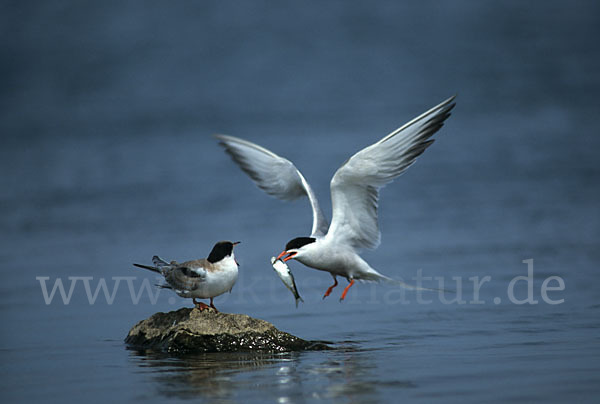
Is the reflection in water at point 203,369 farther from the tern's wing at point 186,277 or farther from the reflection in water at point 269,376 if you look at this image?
the tern's wing at point 186,277

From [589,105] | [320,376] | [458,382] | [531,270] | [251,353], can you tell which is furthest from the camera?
[589,105]

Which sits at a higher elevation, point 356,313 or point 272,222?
point 272,222

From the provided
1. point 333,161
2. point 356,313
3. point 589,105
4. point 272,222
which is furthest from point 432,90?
point 356,313

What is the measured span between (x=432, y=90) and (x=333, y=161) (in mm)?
9365

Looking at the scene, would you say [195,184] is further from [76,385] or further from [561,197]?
[76,385]

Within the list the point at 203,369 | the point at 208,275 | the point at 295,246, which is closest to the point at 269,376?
the point at 203,369

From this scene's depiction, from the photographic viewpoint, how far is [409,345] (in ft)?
20.2

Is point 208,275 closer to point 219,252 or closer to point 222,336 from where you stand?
point 219,252

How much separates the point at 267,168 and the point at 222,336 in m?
2.45

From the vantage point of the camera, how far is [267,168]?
821 cm

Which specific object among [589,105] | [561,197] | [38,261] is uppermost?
[589,105]

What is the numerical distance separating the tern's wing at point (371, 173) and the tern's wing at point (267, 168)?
0.72m

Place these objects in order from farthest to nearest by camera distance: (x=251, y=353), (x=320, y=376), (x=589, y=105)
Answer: (x=589, y=105) < (x=251, y=353) < (x=320, y=376)

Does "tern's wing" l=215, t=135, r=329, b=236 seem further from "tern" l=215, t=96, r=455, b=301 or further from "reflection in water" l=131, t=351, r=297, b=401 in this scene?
"reflection in water" l=131, t=351, r=297, b=401
